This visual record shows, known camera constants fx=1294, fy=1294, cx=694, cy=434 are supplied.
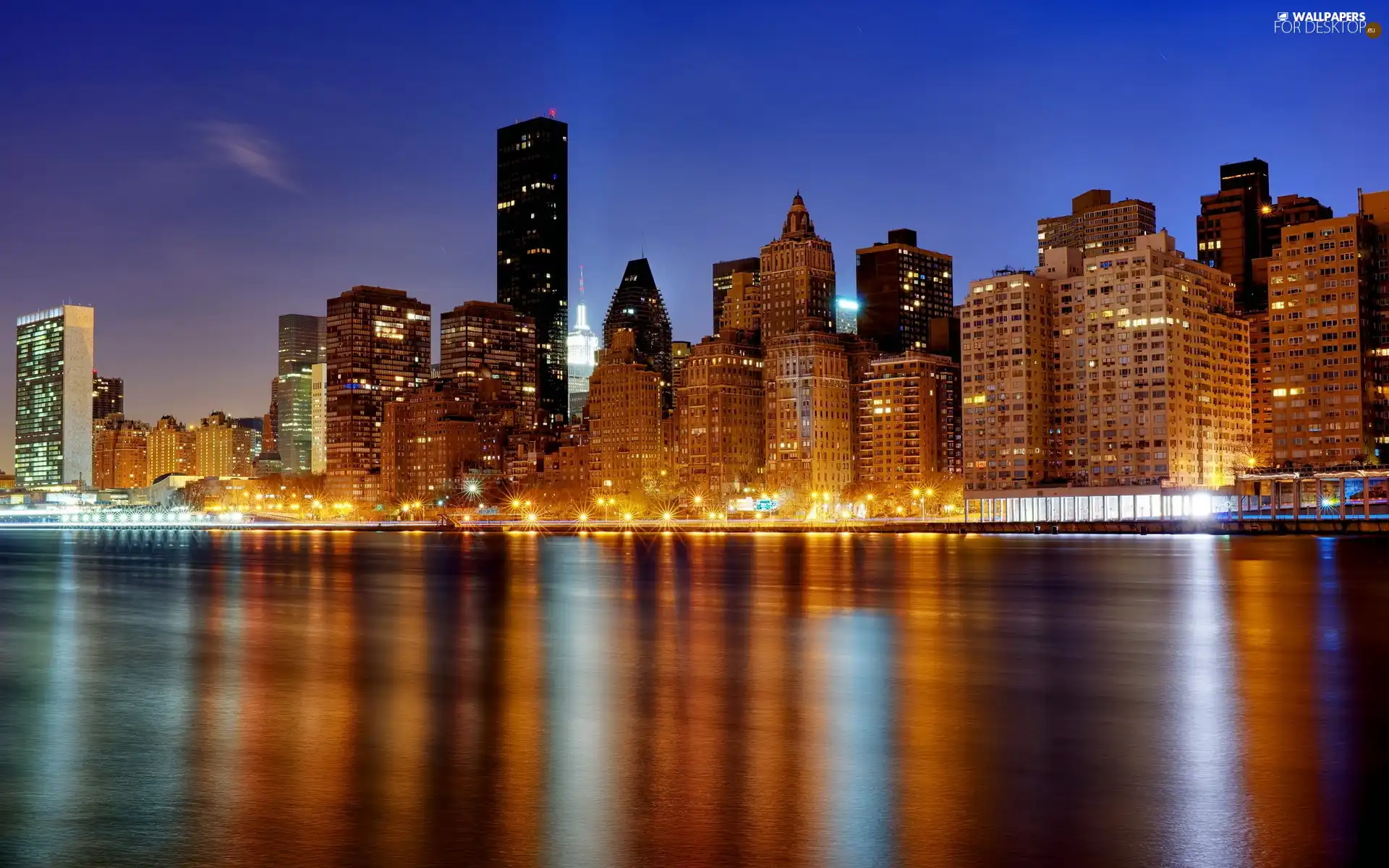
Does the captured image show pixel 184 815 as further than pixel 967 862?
Yes

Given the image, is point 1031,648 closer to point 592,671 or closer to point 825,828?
point 592,671

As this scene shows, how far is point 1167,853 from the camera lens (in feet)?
62.3

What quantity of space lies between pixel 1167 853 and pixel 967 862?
308 cm

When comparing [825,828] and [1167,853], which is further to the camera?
[825,828]

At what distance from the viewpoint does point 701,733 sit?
2906 centimetres

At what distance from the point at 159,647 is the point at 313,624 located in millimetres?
10007

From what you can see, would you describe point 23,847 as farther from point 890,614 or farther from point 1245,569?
point 1245,569

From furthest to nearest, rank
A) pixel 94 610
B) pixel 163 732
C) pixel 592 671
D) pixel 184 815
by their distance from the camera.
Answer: pixel 94 610 → pixel 592 671 → pixel 163 732 → pixel 184 815

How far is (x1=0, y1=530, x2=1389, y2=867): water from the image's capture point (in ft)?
65.7

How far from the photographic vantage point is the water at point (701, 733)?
20.0 metres

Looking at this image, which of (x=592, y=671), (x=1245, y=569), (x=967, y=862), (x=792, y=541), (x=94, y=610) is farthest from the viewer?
(x=792, y=541)

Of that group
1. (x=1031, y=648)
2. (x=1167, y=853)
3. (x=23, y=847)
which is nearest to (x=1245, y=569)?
(x=1031, y=648)

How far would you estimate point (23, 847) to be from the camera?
1997 centimetres

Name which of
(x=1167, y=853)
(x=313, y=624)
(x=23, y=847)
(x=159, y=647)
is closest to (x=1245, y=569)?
(x=313, y=624)
